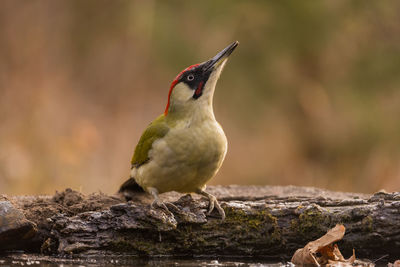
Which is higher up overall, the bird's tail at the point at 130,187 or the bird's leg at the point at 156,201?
the bird's tail at the point at 130,187

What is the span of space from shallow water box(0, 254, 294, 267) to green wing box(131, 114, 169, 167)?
1.01 meters

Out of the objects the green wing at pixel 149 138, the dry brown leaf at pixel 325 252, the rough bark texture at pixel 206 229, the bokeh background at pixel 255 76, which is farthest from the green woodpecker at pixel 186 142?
the bokeh background at pixel 255 76

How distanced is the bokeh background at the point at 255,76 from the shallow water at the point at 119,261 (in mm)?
4657

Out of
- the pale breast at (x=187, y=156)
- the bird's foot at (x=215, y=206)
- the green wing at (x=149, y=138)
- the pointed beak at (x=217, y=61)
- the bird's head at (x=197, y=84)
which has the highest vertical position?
the pointed beak at (x=217, y=61)

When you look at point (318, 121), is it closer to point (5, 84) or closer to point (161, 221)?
point (5, 84)

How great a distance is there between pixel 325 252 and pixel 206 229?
Answer: 808 mm

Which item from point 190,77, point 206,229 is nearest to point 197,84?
point 190,77

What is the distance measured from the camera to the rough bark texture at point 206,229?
3904 mm

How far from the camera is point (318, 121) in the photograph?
408 inches

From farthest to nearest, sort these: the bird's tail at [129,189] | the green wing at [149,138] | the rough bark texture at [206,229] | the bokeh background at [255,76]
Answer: the bokeh background at [255,76]
the bird's tail at [129,189]
the green wing at [149,138]
the rough bark texture at [206,229]

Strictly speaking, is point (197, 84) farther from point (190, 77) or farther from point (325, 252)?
point (325, 252)

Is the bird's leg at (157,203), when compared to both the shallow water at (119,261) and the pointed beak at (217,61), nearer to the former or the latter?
the shallow water at (119,261)

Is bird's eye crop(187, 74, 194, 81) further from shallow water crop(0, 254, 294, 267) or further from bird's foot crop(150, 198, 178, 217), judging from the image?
shallow water crop(0, 254, 294, 267)

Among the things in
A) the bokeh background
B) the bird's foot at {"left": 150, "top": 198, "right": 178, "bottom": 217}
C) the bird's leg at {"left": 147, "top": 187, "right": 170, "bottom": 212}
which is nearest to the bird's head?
the bird's leg at {"left": 147, "top": 187, "right": 170, "bottom": 212}
